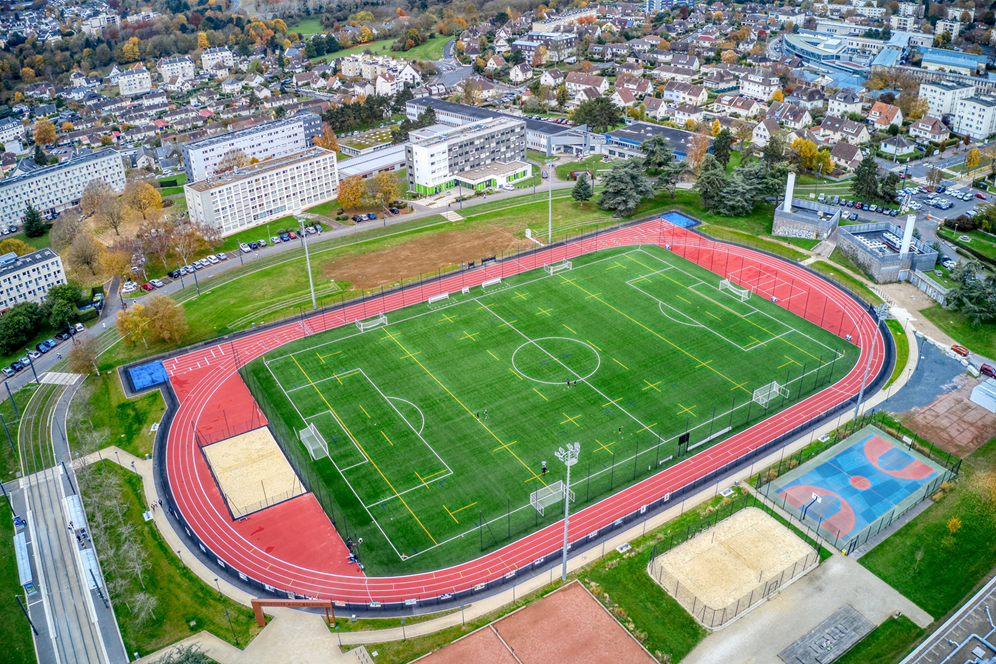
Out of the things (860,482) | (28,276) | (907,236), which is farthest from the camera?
(28,276)

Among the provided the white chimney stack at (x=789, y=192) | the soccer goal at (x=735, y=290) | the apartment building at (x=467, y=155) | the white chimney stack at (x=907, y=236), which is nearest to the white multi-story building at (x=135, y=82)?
the apartment building at (x=467, y=155)

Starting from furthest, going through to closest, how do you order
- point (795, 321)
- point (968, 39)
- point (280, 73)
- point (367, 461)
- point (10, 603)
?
point (280, 73), point (968, 39), point (795, 321), point (367, 461), point (10, 603)

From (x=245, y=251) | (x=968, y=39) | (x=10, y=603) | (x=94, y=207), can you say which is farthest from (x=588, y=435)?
(x=968, y=39)

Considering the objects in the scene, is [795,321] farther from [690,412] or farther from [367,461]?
[367,461]

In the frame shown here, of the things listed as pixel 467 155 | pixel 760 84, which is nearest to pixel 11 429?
pixel 467 155

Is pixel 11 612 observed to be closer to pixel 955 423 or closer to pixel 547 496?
pixel 547 496

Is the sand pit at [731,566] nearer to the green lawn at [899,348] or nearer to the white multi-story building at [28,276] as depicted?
the green lawn at [899,348]

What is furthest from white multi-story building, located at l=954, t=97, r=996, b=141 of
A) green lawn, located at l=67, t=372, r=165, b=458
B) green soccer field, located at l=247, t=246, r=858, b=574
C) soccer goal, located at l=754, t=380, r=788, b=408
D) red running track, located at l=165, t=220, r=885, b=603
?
green lawn, located at l=67, t=372, r=165, b=458
